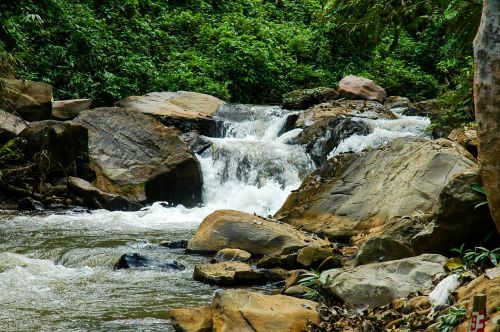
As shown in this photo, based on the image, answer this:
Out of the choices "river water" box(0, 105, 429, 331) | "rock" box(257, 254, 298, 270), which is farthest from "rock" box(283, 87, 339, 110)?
"rock" box(257, 254, 298, 270)

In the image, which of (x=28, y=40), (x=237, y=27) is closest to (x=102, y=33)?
(x=28, y=40)

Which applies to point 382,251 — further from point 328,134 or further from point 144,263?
point 328,134

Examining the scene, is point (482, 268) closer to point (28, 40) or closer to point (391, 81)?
point (28, 40)

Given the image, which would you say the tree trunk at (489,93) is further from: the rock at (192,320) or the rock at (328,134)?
the rock at (328,134)

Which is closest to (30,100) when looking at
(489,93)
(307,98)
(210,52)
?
(307,98)

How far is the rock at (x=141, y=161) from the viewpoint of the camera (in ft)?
48.5

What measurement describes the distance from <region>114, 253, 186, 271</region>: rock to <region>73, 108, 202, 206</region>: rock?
5.32m

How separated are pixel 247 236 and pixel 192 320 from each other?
3.58 meters

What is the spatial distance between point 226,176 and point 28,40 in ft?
23.5

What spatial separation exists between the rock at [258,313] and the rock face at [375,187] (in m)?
3.09

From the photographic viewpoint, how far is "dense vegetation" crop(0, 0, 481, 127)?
1952cm

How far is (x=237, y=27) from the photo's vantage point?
2514 cm

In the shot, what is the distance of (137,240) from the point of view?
11.0 m

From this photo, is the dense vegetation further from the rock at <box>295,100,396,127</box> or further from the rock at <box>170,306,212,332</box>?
the rock at <box>170,306,212,332</box>
